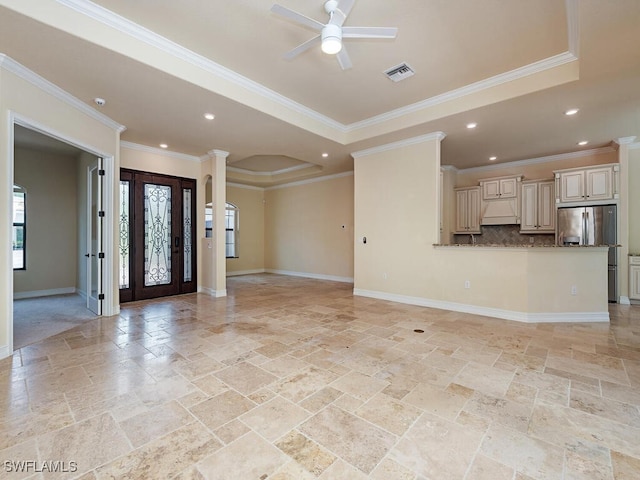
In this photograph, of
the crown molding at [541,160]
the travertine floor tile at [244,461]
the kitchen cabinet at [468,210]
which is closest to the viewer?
the travertine floor tile at [244,461]

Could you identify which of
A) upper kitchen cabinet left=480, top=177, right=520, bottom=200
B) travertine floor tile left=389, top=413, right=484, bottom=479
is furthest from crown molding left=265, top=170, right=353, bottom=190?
travertine floor tile left=389, top=413, right=484, bottom=479

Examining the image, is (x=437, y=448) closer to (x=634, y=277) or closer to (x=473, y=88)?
(x=473, y=88)

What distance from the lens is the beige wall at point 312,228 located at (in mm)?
8094

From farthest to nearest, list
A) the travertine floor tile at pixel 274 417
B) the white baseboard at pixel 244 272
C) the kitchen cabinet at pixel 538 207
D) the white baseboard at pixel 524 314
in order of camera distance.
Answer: the white baseboard at pixel 244 272 → the kitchen cabinet at pixel 538 207 → the white baseboard at pixel 524 314 → the travertine floor tile at pixel 274 417

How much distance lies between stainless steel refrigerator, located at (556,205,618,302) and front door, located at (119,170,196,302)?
7.57 metres

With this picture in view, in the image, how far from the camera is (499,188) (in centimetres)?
678

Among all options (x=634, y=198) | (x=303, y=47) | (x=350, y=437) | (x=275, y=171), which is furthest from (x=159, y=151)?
(x=634, y=198)

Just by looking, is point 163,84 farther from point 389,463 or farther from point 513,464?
point 513,464

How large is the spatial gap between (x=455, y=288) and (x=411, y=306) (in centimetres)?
78

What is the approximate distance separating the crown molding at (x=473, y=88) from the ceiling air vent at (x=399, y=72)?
81 cm

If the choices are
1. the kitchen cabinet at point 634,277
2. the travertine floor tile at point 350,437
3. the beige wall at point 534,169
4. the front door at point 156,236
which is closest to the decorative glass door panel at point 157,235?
the front door at point 156,236

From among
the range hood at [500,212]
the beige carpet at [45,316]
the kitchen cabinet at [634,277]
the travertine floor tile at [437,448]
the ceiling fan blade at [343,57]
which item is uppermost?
the ceiling fan blade at [343,57]

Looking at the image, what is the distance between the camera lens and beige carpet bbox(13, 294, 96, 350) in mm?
3615

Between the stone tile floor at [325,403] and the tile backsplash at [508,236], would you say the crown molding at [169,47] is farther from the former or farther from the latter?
the tile backsplash at [508,236]
